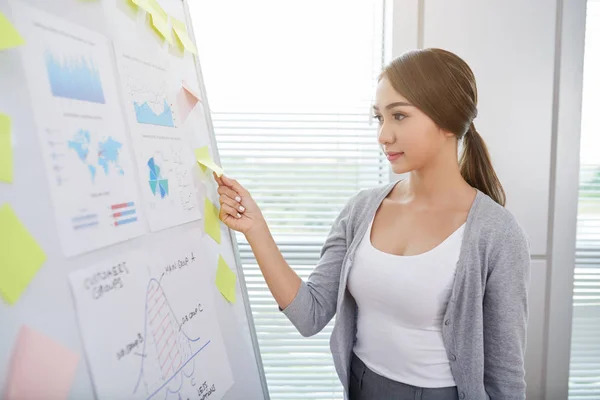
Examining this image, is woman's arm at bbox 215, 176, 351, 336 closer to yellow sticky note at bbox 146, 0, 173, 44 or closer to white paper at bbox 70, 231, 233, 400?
white paper at bbox 70, 231, 233, 400

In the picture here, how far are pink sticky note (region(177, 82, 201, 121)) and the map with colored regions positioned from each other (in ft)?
0.85

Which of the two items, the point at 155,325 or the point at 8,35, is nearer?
the point at 8,35

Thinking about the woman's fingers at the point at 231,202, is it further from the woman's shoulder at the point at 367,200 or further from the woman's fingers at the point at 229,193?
the woman's shoulder at the point at 367,200

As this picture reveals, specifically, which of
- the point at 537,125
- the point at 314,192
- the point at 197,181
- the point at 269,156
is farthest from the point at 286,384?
the point at 537,125

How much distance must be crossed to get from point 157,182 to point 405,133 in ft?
2.07

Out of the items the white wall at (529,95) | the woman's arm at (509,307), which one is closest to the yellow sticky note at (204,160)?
the woman's arm at (509,307)

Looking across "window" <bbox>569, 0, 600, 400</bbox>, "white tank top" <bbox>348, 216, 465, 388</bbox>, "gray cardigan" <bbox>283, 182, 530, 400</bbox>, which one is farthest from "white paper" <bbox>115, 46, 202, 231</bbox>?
"window" <bbox>569, 0, 600, 400</bbox>

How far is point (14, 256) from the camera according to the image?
1.55 feet

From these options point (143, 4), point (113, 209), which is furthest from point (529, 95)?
point (113, 209)

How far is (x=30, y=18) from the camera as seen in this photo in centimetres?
52

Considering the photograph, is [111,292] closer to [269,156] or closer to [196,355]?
[196,355]

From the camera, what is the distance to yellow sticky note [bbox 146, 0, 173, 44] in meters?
0.80

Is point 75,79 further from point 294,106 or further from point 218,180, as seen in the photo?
point 294,106

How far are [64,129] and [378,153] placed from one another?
1.26 metres
